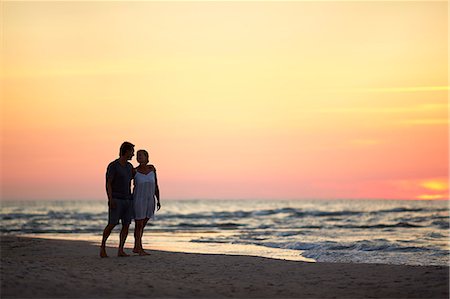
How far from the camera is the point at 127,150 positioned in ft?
36.8

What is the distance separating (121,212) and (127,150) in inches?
46.2

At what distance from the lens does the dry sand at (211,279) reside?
25.1 ft

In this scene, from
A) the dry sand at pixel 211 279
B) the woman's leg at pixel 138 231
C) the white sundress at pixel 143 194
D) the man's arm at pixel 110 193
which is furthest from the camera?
the woman's leg at pixel 138 231

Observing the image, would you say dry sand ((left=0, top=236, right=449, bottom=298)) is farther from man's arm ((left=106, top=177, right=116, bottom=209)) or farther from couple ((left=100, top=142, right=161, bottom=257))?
man's arm ((left=106, top=177, right=116, bottom=209))

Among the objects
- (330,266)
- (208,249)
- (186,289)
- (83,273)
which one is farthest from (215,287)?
(208,249)

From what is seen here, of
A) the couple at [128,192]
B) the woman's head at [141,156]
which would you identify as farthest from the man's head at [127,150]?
the woman's head at [141,156]

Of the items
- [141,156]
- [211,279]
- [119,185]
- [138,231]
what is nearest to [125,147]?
[141,156]

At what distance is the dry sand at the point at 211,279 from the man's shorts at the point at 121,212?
0.73 metres

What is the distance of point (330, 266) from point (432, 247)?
271 inches

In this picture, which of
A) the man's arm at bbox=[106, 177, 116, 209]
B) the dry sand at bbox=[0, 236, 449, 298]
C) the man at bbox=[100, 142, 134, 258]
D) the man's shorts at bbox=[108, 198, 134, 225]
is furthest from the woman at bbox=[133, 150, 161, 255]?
the dry sand at bbox=[0, 236, 449, 298]

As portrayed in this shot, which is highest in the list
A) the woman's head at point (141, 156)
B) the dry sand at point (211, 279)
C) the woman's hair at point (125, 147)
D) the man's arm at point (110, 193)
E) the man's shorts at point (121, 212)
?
the woman's hair at point (125, 147)

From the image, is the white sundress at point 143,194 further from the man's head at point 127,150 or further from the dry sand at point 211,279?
the dry sand at point 211,279

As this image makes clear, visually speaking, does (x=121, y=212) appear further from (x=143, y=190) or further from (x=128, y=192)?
(x=143, y=190)

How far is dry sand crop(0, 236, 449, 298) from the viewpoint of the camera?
7.65 metres
